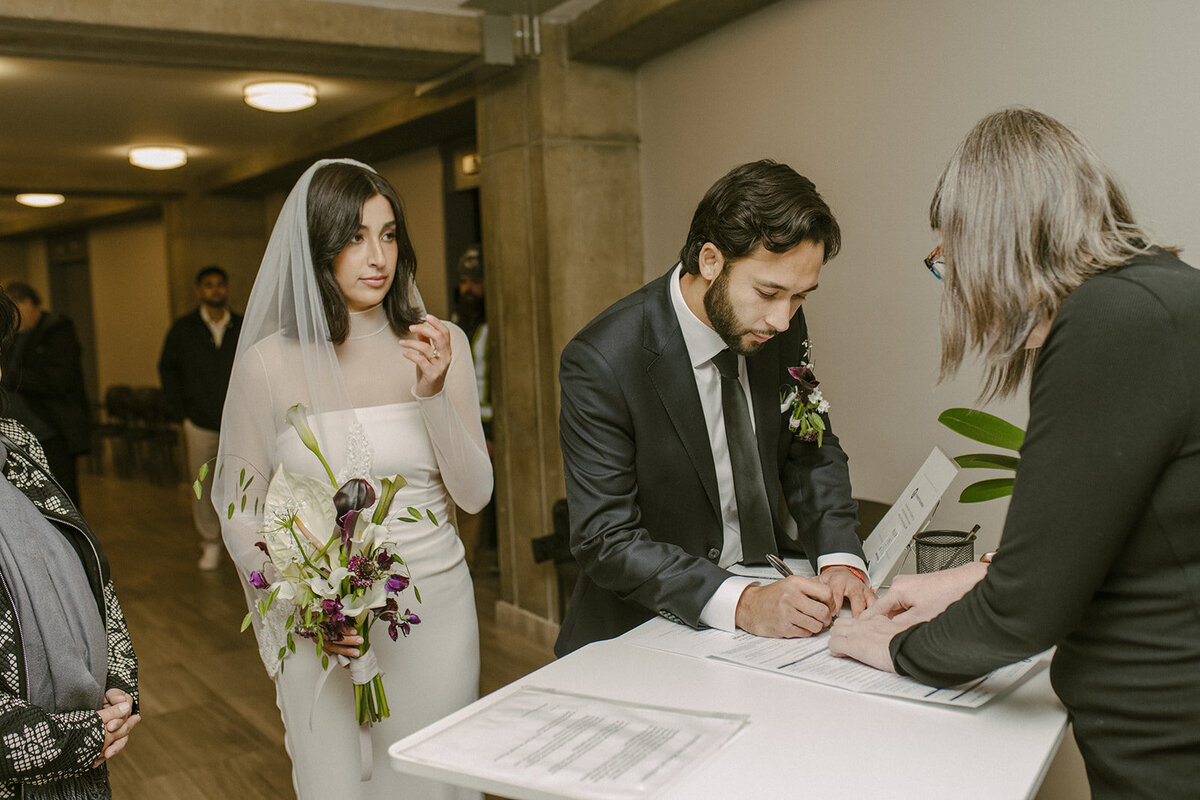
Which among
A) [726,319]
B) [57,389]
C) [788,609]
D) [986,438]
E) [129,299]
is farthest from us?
[129,299]

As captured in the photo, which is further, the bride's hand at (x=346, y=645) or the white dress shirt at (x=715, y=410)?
the white dress shirt at (x=715, y=410)

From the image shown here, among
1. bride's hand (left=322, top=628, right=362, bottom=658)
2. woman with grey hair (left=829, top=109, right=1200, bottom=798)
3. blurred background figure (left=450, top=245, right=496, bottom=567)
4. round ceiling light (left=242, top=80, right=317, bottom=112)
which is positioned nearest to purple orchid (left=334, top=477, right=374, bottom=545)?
bride's hand (left=322, top=628, right=362, bottom=658)

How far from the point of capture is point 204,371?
22.3 feet

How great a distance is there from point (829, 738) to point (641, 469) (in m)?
0.88

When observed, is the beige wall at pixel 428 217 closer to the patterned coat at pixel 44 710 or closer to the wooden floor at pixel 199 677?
the wooden floor at pixel 199 677

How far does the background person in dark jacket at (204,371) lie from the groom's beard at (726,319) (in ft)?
17.1

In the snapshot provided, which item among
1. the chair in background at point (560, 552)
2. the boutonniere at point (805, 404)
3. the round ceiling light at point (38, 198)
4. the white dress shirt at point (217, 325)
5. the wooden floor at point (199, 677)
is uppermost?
the round ceiling light at point (38, 198)

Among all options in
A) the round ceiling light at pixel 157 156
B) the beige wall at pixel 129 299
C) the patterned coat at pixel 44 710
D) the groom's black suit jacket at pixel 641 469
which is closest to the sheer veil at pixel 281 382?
the patterned coat at pixel 44 710

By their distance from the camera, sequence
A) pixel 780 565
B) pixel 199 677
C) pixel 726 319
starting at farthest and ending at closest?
pixel 199 677
pixel 726 319
pixel 780 565

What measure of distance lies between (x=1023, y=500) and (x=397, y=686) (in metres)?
1.50

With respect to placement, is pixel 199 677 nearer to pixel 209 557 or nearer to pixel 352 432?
pixel 209 557

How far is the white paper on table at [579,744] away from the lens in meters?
1.29

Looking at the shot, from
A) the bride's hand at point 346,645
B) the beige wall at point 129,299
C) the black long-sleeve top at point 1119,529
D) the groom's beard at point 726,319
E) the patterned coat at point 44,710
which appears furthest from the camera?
the beige wall at point 129,299

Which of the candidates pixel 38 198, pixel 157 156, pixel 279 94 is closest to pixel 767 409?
pixel 279 94
